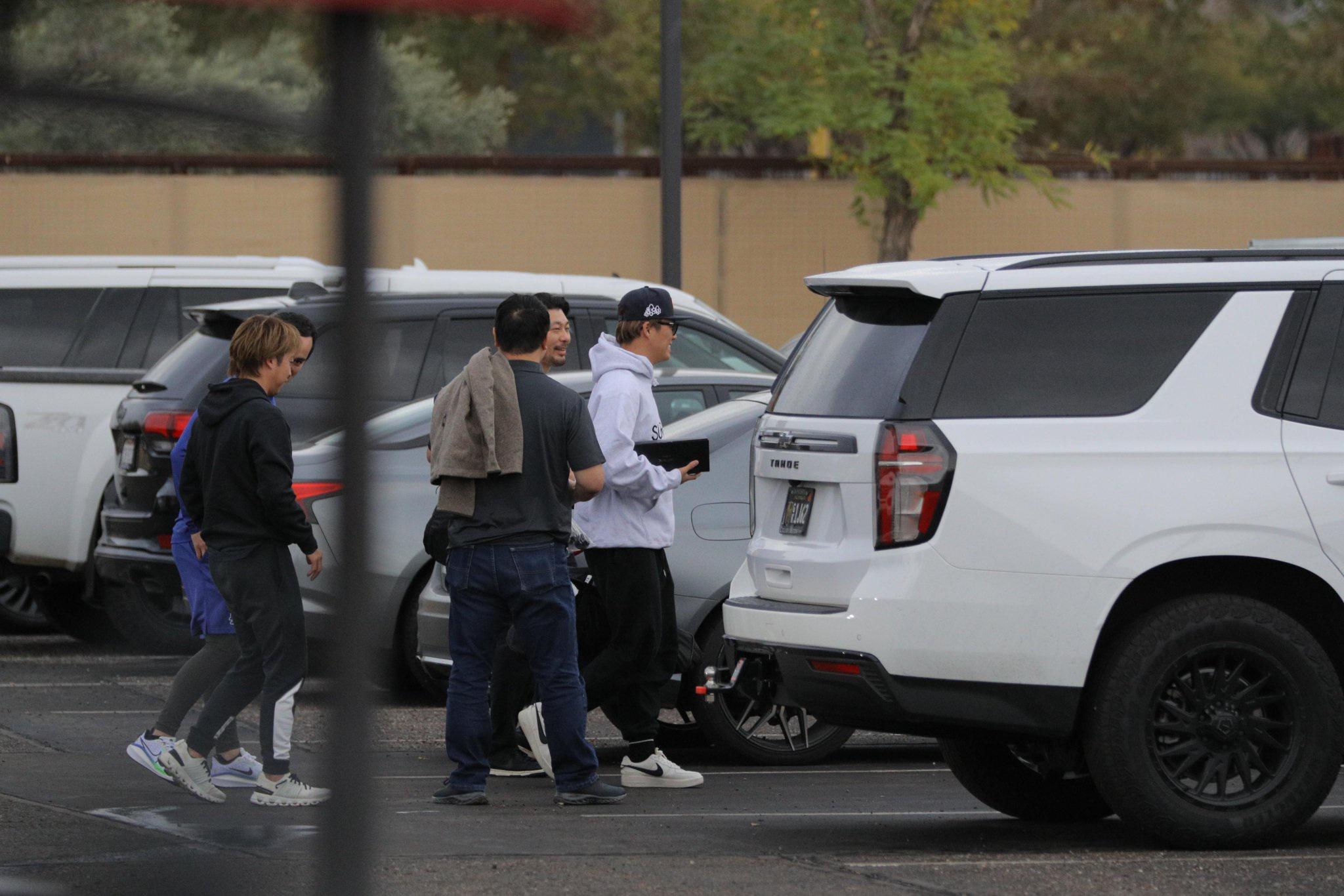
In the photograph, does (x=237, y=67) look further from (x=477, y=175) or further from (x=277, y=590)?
(x=477, y=175)

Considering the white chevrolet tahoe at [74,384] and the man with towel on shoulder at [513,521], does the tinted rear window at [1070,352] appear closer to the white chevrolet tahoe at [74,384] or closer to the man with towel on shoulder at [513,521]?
the man with towel on shoulder at [513,521]

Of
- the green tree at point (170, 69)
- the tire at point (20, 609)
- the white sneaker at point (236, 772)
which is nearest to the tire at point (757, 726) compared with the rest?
the white sneaker at point (236, 772)

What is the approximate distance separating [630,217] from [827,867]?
18.8 metres

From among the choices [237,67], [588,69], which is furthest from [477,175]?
[237,67]

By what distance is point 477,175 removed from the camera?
79.5 feet

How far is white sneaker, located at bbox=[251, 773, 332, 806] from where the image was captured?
2.46m

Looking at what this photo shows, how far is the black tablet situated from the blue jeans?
67 cm

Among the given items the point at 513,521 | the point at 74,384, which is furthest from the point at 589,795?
the point at 74,384

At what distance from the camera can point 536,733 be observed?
7.88 metres

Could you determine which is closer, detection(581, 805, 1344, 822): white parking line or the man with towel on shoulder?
the man with towel on shoulder

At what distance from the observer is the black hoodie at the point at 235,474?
7.12 m

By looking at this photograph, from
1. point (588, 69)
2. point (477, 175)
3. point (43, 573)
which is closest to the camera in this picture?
point (43, 573)

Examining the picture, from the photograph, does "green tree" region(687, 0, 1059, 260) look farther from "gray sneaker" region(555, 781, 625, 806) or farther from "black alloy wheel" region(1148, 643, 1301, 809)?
"black alloy wheel" region(1148, 643, 1301, 809)

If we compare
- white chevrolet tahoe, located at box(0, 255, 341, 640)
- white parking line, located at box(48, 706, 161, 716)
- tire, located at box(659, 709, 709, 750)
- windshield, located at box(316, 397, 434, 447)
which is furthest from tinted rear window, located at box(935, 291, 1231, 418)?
white chevrolet tahoe, located at box(0, 255, 341, 640)
